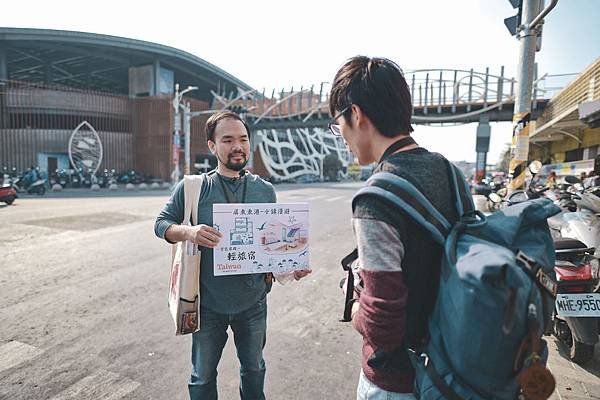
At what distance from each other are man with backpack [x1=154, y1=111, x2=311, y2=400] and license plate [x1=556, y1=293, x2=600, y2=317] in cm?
205

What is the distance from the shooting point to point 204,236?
1.82 metres

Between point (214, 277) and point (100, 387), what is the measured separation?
4.61 ft

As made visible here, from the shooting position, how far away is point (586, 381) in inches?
107

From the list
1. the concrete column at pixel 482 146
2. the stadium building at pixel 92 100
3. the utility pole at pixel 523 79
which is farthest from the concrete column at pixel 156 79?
the utility pole at pixel 523 79

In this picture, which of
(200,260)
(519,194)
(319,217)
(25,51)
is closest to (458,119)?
(319,217)

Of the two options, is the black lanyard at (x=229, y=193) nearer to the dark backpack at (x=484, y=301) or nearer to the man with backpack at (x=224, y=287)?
the man with backpack at (x=224, y=287)

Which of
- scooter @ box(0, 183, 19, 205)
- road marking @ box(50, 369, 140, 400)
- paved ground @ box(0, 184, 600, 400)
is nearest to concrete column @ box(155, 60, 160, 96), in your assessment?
scooter @ box(0, 183, 19, 205)

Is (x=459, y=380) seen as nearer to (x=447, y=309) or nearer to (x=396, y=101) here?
(x=447, y=309)

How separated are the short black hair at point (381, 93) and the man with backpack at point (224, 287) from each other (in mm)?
1024

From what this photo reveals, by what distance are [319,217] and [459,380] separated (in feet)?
36.2

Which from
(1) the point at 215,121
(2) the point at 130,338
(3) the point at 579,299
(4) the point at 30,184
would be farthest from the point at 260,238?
(4) the point at 30,184

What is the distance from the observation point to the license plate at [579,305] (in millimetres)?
2668

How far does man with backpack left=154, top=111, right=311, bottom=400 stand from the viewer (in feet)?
6.52

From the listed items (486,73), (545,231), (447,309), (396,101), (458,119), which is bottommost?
(447,309)
